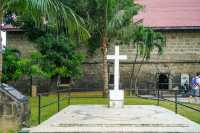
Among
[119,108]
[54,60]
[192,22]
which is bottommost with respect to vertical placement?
[119,108]

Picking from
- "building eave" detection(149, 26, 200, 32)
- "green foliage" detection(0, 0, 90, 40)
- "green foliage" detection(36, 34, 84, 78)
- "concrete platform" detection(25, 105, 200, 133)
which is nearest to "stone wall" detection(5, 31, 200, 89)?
"building eave" detection(149, 26, 200, 32)

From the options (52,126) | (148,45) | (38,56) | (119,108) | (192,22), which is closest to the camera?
(52,126)

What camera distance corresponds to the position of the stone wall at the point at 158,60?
3284 cm

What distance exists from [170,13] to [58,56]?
936 cm

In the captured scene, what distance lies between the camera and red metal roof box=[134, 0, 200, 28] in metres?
32.2

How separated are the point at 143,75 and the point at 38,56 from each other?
29.6 feet

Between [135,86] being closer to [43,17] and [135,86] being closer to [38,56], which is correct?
[38,56]

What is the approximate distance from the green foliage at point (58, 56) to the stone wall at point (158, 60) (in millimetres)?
4145

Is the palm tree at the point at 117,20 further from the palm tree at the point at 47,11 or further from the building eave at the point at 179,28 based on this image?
the palm tree at the point at 47,11

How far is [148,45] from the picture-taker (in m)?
29.3

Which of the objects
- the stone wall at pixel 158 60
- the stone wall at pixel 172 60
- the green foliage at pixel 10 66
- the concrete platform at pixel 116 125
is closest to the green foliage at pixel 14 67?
Result: the green foliage at pixel 10 66

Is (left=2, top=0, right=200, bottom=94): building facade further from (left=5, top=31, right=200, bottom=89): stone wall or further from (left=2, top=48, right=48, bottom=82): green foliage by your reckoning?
(left=2, top=48, right=48, bottom=82): green foliage

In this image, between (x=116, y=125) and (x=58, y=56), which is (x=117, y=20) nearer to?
(x=58, y=56)

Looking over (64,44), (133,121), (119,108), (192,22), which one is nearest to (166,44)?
(192,22)
